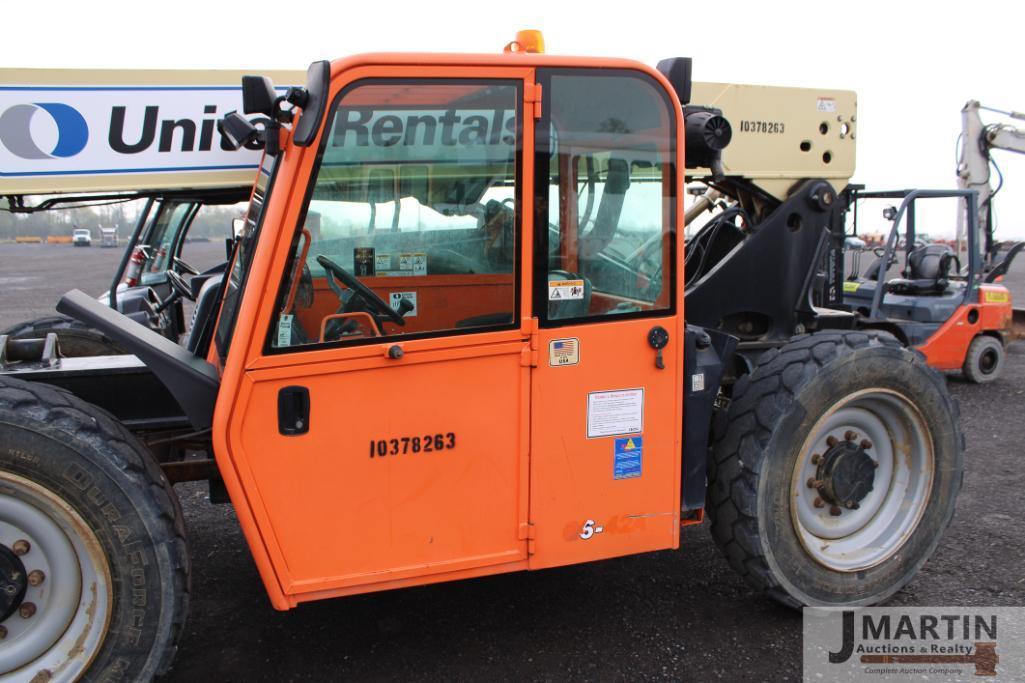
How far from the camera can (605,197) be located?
3326mm

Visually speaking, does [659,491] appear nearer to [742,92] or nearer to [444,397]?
[444,397]

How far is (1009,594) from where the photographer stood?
4.13 meters

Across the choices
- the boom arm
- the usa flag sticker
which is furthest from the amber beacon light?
the boom arm

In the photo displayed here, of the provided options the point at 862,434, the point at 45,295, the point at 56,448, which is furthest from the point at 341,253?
the point at 45,295

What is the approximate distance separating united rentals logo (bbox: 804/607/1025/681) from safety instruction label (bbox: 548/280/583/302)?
1.85 metres

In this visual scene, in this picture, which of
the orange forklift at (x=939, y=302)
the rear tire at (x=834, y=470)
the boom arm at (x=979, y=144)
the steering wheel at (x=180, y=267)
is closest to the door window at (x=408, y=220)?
the rear tire at (x=834, y=470)

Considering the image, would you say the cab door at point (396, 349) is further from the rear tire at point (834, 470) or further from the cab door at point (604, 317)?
the rear tire at point (834, 470)

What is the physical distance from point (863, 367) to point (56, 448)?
10.5ft

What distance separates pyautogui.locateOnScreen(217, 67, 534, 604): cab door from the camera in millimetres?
2922

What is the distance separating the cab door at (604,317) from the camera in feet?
10.4

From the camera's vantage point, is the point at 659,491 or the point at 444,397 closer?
the point at 444,397

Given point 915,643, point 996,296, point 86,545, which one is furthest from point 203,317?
point 996,296

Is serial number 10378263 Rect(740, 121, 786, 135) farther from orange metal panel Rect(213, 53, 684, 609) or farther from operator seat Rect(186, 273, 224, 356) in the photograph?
operator seat Rect(186, 273, 224, 356)

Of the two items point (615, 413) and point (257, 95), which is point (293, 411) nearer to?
point (257, 95)
